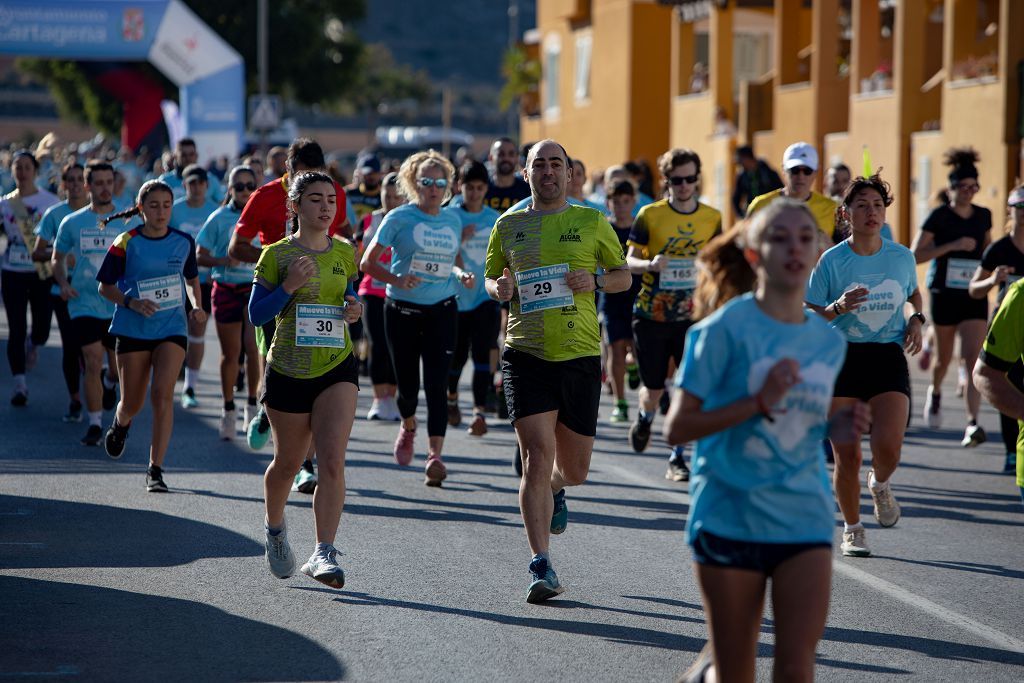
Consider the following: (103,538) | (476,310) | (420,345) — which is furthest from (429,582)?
(476,310)

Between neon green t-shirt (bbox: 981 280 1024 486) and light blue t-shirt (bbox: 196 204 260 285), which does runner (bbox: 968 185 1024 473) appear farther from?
light blue t-shirt (bbox: 196 204 260 285)

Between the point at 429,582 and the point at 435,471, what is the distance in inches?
102

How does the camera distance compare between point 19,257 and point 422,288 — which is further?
point 19,257

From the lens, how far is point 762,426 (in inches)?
177

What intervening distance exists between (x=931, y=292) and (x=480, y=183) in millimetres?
3660

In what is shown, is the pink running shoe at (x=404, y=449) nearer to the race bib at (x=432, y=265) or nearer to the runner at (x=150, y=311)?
the race bib at (x=432, y=265)

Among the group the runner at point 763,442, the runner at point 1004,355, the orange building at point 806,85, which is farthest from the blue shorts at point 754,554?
the orange building at point 806,85

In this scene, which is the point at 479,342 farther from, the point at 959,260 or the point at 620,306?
the point at 959,260

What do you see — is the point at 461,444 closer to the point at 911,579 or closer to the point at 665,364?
the point at 665,364

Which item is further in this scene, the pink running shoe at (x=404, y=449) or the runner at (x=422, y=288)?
the pink running shoe at (x=404, y=449)

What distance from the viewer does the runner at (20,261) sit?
1394cm

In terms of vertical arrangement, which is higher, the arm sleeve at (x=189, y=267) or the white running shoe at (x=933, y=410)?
the arm sleeve at (x=189, y=267)

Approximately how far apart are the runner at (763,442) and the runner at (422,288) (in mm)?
5743

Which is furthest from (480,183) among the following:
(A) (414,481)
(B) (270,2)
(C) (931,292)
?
(B) (270,2)
